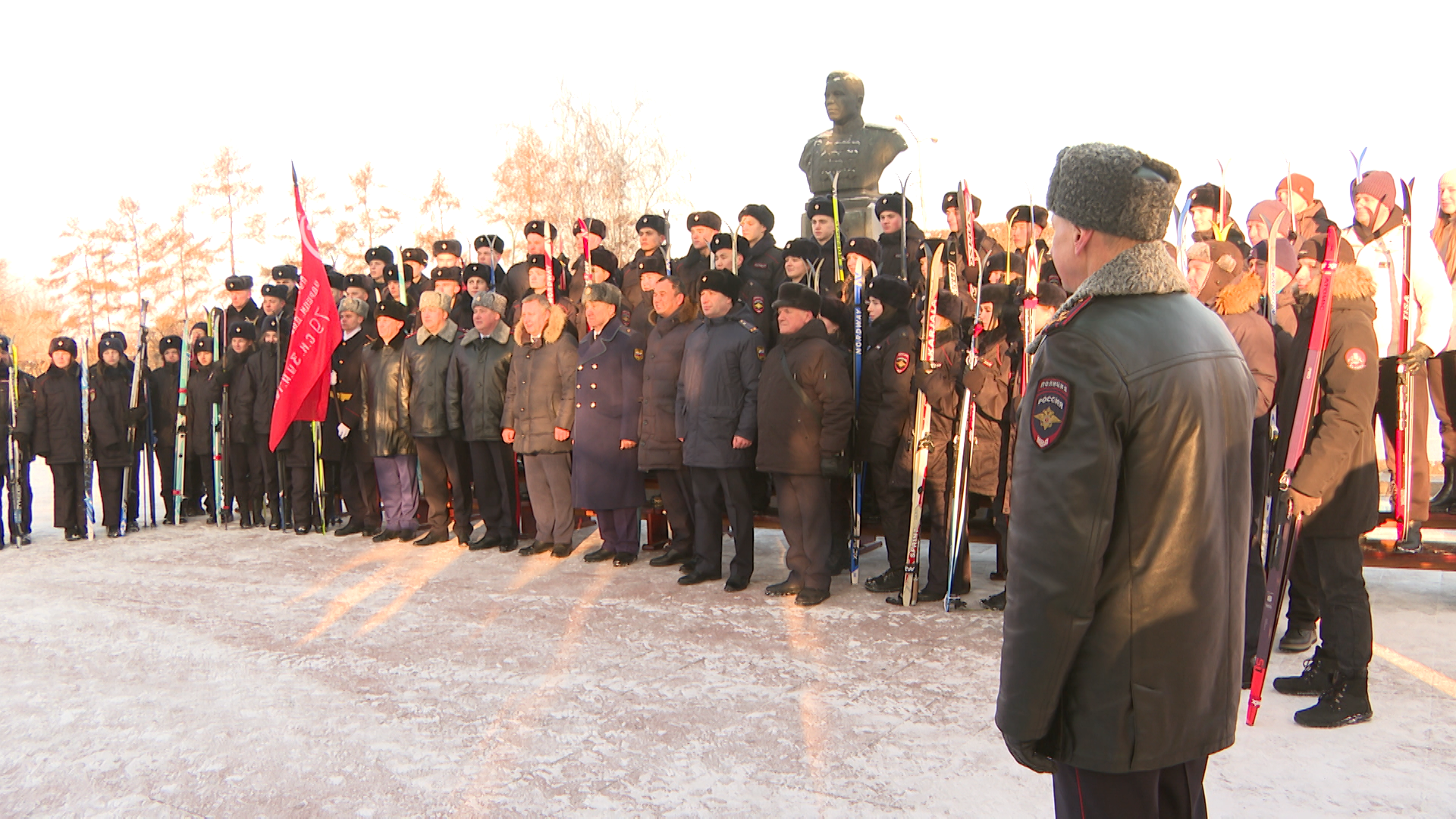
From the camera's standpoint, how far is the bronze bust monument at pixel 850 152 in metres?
9.91

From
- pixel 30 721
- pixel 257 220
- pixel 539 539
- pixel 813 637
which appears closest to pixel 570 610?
pixel 813 637

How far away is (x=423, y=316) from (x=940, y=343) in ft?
14.9

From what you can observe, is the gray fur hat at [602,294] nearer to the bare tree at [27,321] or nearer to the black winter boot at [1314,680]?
the black winter boot at [1314,680]

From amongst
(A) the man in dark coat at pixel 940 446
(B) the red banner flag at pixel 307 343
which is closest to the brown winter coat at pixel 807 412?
(A) the man in dark coat at pixel 940 446

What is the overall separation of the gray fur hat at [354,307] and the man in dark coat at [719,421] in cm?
380

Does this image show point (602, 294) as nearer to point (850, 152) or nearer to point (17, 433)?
point (850, 152)

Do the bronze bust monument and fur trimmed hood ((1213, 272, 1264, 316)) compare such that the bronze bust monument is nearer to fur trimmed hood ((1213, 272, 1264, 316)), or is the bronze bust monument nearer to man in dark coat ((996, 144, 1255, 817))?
fur trimmed hood ((1213, 272, 1264, 316))

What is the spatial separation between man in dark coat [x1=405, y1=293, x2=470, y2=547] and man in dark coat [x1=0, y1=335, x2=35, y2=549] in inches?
143

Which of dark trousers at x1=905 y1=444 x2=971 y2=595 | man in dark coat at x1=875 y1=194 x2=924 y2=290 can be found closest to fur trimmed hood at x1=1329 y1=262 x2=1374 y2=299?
dark trousers at x1=905 y1=444 x2=971 y2=595

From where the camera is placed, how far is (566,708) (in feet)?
13.7

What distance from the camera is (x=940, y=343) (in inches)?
233

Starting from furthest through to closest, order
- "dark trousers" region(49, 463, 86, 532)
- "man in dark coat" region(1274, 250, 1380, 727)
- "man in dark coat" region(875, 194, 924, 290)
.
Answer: "dark trousers" region(49, 463, 86, 532)
"man in dark coat" region(875, 194, 924, 290)
"man in dark coat" region(1274, 250, 1380, 727)

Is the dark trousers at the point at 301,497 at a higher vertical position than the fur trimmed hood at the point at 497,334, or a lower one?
lower

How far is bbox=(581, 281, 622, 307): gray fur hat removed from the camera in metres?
7.46
